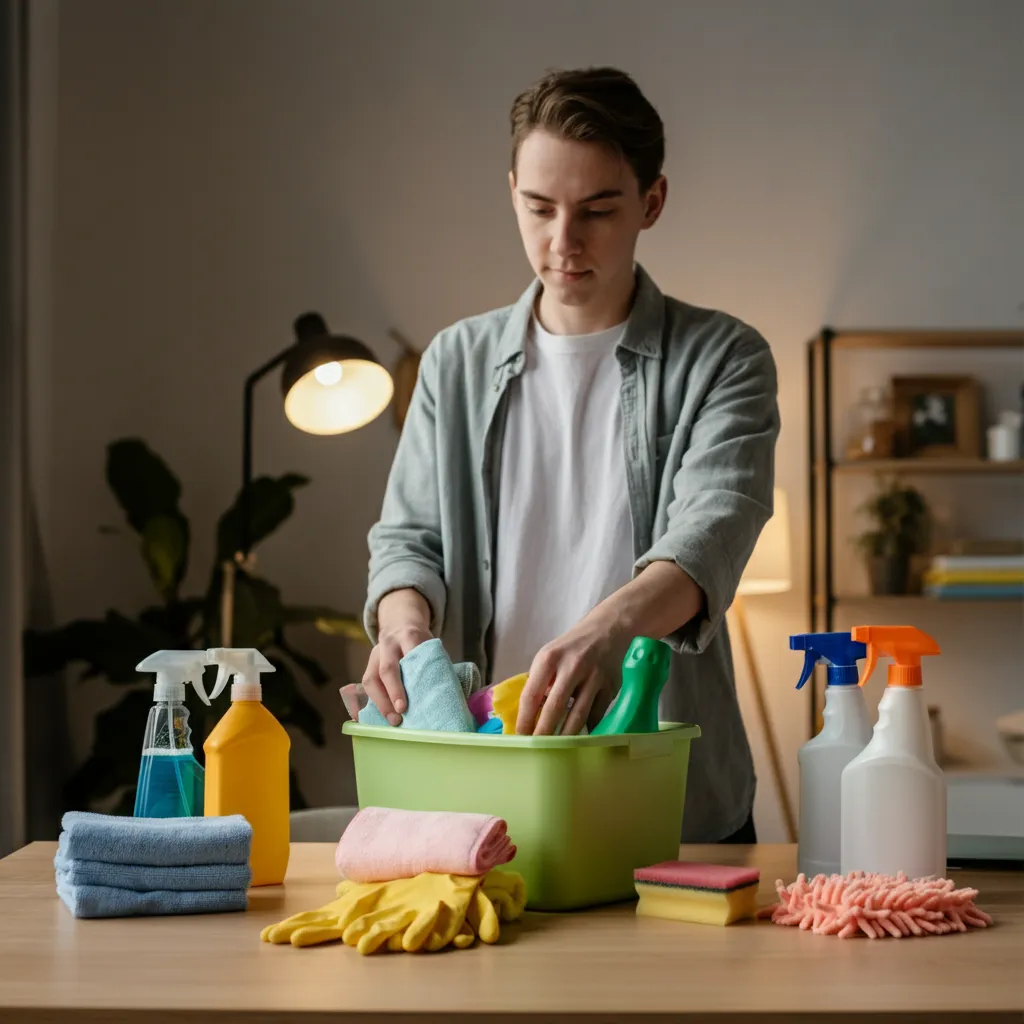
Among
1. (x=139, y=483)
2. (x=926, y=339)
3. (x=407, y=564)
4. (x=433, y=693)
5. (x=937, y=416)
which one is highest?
(x=926, y=339)

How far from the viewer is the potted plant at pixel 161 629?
10.7 ft

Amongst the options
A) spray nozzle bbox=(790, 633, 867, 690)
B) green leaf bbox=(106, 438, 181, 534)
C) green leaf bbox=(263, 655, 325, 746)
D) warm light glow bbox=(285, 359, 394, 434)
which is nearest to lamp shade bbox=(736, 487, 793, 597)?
green leaf bbox=(263, 655, 325, 746)

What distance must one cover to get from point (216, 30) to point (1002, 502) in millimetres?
2611

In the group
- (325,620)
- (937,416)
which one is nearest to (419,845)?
(325,620)

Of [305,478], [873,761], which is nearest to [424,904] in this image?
[873,761]

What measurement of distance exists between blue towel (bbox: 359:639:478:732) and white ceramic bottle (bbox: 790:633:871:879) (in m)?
0.29

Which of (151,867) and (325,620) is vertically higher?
(325,620)

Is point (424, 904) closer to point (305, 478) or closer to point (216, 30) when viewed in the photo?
point (305, 478)

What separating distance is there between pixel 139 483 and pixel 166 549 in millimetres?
194

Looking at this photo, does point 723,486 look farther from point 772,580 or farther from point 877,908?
point 772,580

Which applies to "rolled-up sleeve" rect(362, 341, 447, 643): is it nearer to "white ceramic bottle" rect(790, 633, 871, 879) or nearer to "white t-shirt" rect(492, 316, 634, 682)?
"white t-shirt" rect(492, 316, 634, 682)

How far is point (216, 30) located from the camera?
12.6 feet

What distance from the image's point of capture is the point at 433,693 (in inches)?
47.4

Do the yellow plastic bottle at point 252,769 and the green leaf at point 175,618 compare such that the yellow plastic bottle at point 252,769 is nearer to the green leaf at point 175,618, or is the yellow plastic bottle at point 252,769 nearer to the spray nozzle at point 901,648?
the spray nozzle at point 901,648
